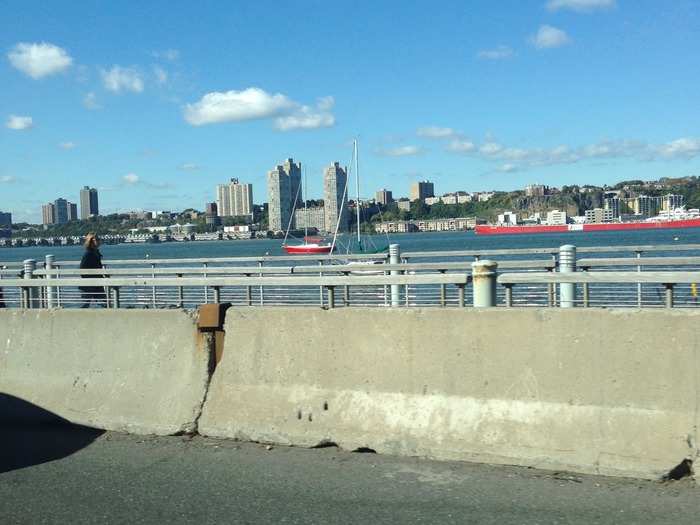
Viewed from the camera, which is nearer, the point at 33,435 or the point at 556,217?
the point at 33,435

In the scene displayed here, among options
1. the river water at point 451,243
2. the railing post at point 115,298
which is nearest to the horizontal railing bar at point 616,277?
the railing post at point 115,298

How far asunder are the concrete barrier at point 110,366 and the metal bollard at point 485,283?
2.45 metres

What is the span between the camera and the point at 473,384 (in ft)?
21.9

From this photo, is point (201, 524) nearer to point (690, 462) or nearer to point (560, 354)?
point (560, 354)

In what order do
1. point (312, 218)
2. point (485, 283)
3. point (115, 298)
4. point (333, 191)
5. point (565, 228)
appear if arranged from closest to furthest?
point (485, 283) < point (115, 298) < point (333, 191) < point (312, 218) < point (565, 228)

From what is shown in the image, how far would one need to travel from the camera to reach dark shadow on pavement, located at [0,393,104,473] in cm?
730

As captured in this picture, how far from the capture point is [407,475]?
6.39m

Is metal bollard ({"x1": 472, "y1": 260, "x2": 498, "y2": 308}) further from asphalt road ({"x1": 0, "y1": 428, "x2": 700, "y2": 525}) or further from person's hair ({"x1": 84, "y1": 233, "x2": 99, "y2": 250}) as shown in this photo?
person's hair ({"x1": 84, "y1": 233, "x2": 99, "y2": 250})

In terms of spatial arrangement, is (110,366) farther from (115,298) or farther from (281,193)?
(281,193)

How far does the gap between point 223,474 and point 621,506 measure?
2.87 meters

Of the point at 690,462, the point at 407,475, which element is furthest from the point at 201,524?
the point at 690,462

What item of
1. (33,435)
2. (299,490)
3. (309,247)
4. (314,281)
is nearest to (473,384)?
(299,490)

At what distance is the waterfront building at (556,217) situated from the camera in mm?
151113

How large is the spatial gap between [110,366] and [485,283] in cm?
355
